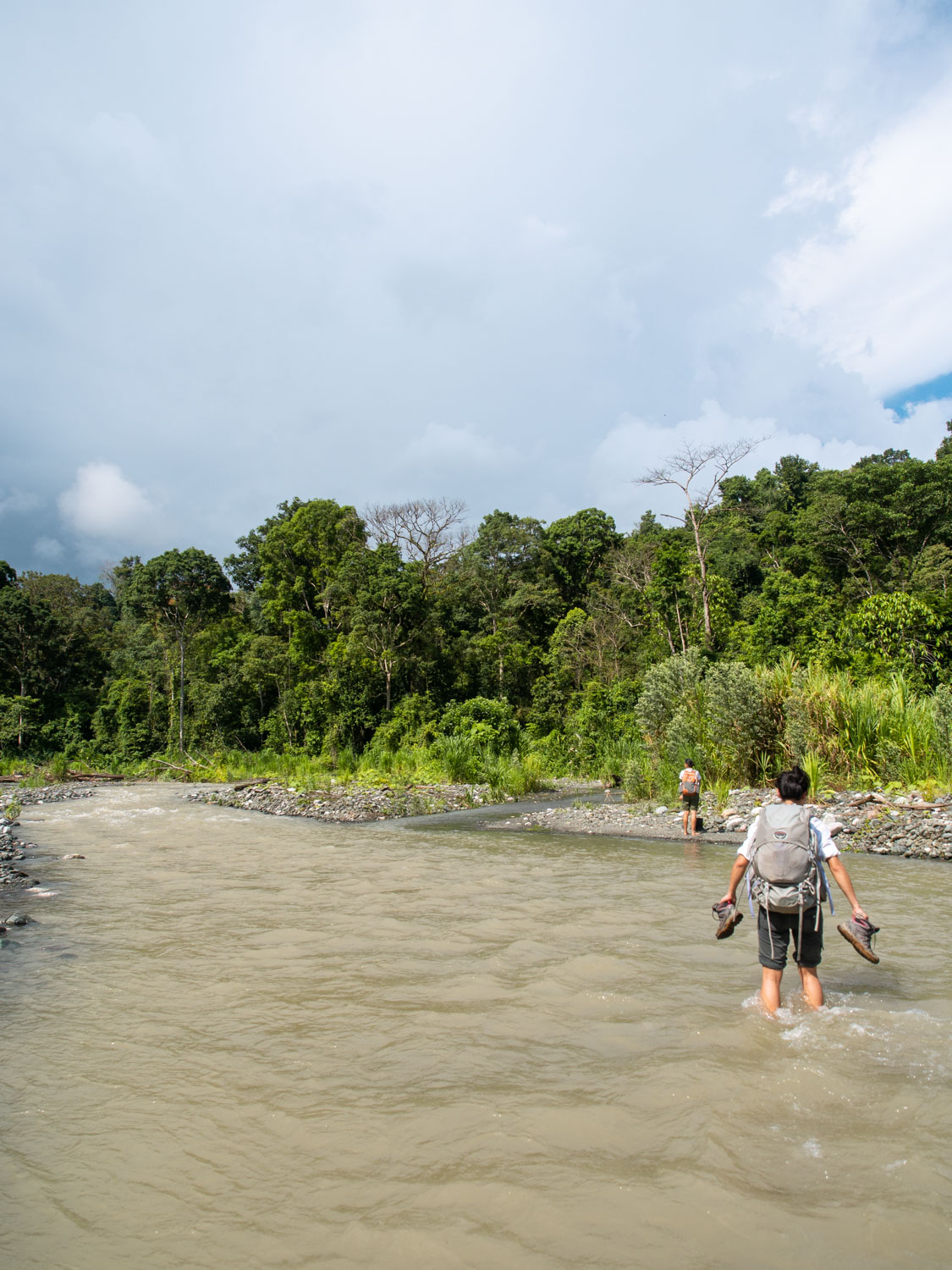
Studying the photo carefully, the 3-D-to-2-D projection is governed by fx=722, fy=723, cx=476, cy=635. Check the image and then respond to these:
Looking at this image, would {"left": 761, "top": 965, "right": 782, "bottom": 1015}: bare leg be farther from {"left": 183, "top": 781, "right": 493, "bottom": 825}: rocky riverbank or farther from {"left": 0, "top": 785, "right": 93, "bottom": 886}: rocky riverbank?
{"left": 183, "top": 781, "right": 493, "bottom": 825}: rocky riverbank

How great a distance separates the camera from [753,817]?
13398mm

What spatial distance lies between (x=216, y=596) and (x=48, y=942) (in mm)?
36153

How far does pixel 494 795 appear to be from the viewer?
20219mm

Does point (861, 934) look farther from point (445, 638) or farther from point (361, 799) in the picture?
point (445, 638)

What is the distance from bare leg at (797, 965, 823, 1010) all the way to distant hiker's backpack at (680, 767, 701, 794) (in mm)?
8510

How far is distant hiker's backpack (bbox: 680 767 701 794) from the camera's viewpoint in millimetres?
13152

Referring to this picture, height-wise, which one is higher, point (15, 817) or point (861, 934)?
point (861, 934)

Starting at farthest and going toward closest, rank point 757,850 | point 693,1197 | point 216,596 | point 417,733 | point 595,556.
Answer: point 595,556 → point 216,596 → point 417,733 → point 757,850 → point 693,1197

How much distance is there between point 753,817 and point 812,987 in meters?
9.21

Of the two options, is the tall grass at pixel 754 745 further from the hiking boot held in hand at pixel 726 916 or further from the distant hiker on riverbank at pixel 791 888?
the hiking boot held in hand at pixel 726 916

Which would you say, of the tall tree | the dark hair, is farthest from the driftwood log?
the dark hair

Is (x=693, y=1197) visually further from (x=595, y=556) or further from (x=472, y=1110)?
(x=595, y=556)

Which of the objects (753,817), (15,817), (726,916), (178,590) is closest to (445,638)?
(178,590)

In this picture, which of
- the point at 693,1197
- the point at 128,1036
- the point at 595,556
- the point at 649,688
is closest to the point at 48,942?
the point at 128,1036
